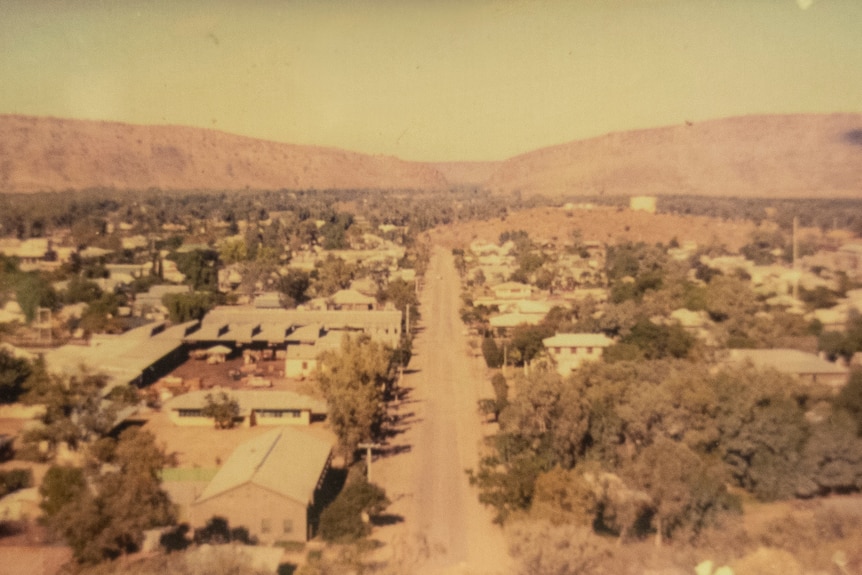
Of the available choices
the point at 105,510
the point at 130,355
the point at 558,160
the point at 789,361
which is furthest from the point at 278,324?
the point at 558,160

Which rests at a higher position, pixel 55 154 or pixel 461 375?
pixel 55 154

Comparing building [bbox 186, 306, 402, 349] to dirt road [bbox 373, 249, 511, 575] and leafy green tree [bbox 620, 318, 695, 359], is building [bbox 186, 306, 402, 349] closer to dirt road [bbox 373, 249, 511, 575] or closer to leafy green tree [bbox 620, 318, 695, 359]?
dirt road [bbox 373, 249, 511, 575]

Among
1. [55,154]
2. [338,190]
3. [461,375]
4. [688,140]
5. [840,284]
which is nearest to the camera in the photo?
[461,375]

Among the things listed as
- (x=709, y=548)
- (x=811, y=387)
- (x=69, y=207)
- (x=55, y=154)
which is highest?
(x=55, y=154)

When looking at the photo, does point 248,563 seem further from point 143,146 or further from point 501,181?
point 501,181

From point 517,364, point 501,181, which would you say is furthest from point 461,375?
point 501,181

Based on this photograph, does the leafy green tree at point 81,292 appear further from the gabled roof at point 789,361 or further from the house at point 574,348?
the gabled roof at point 789,361
